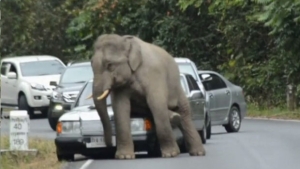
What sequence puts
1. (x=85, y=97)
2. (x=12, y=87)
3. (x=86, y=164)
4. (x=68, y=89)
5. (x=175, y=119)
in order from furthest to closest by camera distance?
(x=12, y=87) → (x=68, y=89) → (x=85, y=97) → (x=175, y=119) → (x=86, y=164)

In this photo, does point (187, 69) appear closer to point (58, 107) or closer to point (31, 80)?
point (58, 107)

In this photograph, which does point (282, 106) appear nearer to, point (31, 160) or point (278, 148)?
point (278, 148)

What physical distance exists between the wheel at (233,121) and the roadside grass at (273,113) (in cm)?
573

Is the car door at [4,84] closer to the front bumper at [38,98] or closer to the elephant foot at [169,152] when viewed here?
the front bumper at [38,98]

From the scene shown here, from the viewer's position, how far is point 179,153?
68.4ft

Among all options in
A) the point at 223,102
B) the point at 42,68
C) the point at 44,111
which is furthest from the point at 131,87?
the point at 44,111

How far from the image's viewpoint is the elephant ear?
20172mm

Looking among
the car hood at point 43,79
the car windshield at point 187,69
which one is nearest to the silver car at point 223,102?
the car windshield at point 187,69

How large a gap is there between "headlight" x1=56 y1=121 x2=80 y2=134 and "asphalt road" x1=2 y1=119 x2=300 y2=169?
0.58 meters

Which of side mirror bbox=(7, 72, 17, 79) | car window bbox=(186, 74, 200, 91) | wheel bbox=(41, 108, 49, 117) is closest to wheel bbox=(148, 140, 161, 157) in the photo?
car window bbox=(186, 74, 200, 91)

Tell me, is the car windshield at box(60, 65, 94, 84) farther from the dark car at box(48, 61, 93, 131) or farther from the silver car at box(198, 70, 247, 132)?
the silver car at box(198, 70, 247, 132)

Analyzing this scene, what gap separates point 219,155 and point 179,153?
29.5 inches

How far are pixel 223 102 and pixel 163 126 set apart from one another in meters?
9.98

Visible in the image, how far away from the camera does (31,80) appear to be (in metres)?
37.0
